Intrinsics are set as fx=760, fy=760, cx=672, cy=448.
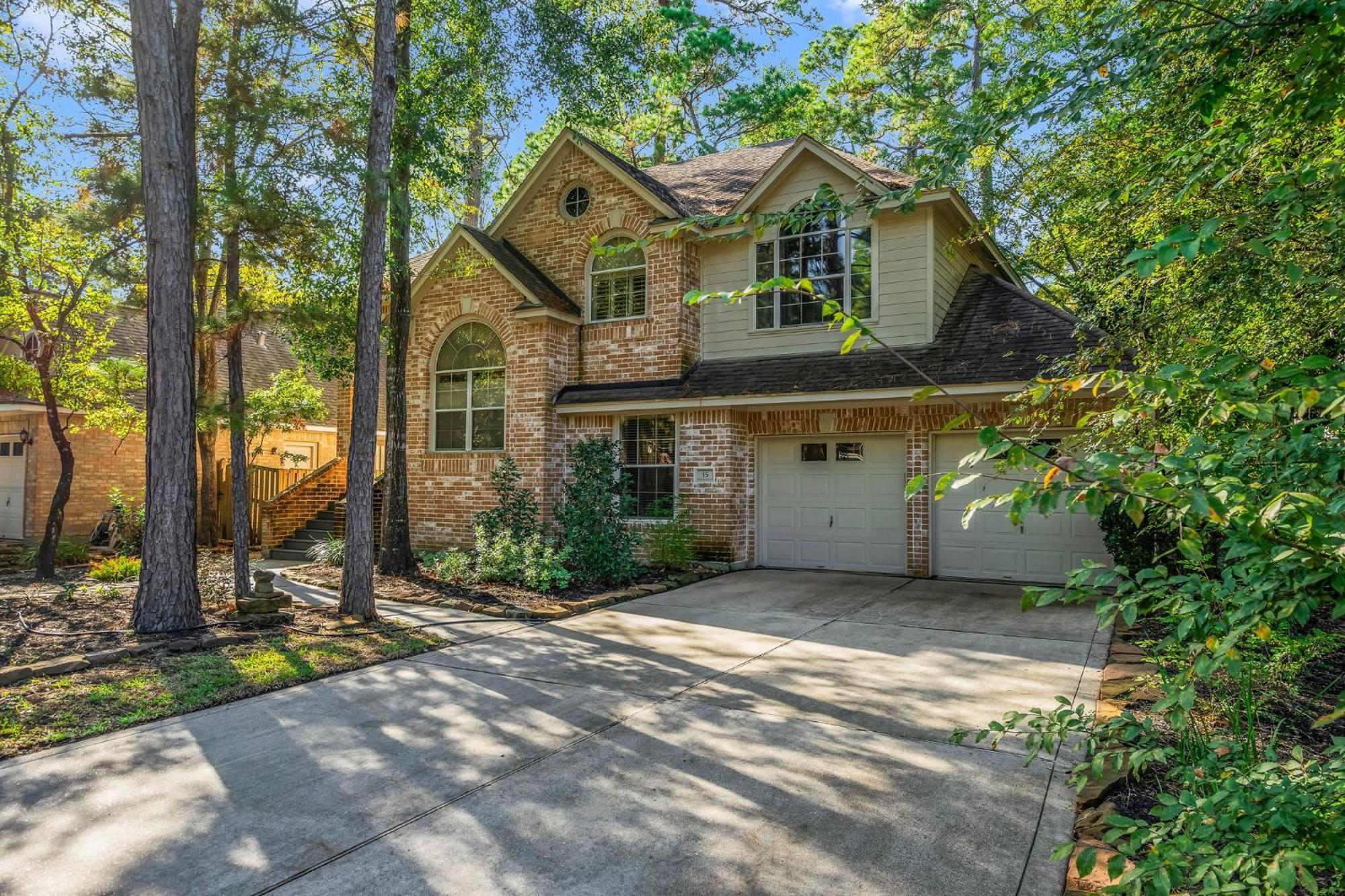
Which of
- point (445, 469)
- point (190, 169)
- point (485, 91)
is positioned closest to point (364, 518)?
point (190, 169)

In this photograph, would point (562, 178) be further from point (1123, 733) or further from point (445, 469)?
point (1123, 733)

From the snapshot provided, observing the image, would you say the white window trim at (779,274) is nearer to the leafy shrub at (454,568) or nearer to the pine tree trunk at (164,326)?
the leafy shrub at (454,568)

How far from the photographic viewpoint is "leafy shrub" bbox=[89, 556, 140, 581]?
35.3 ft

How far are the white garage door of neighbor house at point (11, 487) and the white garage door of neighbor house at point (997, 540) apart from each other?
19.4 m

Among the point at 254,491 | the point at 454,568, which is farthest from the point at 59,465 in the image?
the point at 454,568

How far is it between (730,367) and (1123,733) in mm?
10501

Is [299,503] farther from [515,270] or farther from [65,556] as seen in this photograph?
[515,270]

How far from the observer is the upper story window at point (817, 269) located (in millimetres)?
11930

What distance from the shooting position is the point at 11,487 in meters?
17.6

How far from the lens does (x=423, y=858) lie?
131 inches

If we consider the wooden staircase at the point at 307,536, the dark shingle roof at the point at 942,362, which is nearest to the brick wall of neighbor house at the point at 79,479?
the wooden staircase at the point at 307,536

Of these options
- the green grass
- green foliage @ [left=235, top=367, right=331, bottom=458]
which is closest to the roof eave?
green foliage @ [left=235, top=367, right=331, bottom=458]

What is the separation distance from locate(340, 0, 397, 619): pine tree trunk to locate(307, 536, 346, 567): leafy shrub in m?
4.48

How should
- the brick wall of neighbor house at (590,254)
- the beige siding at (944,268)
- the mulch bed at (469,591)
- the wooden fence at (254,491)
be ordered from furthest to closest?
the wooden fence at (254,491), the brick wall of neighbor house at (590,254), the beige siding at (944,268), the mulch bed at (469,591)
